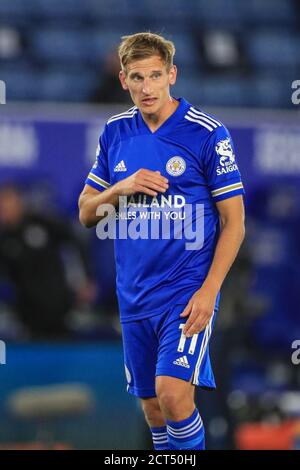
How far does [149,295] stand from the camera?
545 centimetres

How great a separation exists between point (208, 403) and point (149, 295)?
2788 millimetres

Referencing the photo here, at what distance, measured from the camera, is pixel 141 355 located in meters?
5.57

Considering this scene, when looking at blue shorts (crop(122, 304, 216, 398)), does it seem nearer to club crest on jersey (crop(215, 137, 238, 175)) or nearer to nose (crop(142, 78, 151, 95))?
club crest on jersey (crop(215, 137, 238, 175))

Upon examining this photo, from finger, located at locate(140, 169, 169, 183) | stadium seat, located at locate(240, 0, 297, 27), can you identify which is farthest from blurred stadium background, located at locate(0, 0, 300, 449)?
finger, located at locate(140, 169, 169, 183)

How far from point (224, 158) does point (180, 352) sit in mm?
940

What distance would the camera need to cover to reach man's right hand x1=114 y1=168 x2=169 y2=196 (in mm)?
5215

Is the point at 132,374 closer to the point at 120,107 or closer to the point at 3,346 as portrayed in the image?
the point at 3,346

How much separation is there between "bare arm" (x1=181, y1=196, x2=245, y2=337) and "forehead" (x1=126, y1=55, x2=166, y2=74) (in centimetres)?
71

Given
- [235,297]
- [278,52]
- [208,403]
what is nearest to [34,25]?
[278,52]

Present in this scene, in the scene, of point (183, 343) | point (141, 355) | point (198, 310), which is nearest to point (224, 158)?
point (198, 310)

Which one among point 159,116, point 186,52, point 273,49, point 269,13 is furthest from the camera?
point 269,13

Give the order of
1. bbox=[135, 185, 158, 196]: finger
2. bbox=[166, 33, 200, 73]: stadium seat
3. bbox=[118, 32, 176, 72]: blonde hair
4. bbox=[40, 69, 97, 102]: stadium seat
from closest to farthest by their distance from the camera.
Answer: bbox=[135, 185, 158, 196]: finger < bbox=[118, 32, 176, 72]: blonde hair < bbox=[40, 69, 97, 102]: stadium seat < bbox=[166, 33, 200, 73]: stadium seat

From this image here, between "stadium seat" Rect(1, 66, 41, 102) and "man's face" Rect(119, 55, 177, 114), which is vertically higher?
"stadium seat" Rect(1, 66, 41, 102)

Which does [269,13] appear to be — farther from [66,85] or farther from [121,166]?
[121,166]
